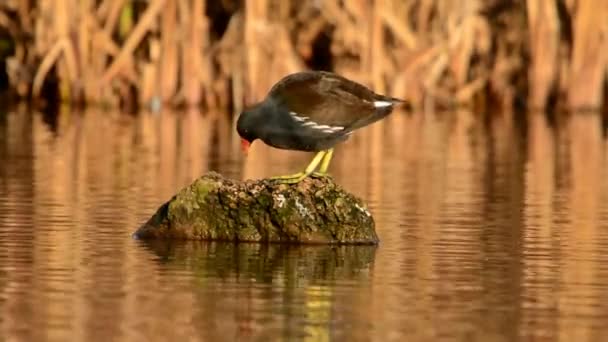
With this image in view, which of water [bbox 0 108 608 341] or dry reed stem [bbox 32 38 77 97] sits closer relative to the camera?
water [bbox 0 108 608 341]

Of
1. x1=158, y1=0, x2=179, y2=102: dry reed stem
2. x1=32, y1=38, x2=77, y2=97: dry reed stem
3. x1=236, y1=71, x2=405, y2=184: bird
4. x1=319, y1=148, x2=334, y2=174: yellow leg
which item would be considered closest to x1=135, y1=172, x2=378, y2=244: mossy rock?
x1=236, y1=71, x2=405, y2=184: bird

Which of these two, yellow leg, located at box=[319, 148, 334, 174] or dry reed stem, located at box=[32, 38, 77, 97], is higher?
dry reed stem, located at box=[32, 38, 77, 97]

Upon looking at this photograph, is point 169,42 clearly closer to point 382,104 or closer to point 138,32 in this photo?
point 138,32

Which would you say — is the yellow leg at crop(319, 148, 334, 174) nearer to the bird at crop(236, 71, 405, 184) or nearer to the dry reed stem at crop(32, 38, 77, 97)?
the bird at crop(236, 71, 405, 184)

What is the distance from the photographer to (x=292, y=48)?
2452 centimetres

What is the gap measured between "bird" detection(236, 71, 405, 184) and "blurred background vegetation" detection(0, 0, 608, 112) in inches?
515

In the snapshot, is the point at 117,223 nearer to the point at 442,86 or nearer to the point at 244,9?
the point at 244,9

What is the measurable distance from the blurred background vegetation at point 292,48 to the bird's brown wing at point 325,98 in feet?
42.8

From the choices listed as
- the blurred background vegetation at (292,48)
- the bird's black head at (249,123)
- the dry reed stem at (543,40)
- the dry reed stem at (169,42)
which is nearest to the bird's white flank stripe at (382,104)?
the bird's black head at (249,123)

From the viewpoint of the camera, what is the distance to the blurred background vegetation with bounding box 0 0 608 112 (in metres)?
24.0

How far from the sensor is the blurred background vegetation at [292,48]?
2397cm

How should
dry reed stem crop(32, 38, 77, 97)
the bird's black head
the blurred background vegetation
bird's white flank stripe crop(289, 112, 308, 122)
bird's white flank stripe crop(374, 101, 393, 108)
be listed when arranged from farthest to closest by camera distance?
dry reed stem crop(32, 38, 77, 97), the blurred background vegetation, bird's white flank stripe crop(374, 101, 393, 108), the bird's black head, bird's white flank stripe crop(289, 112, 308, 122)

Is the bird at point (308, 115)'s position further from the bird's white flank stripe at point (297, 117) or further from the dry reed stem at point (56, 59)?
the dry reed stem at point (56, 59)

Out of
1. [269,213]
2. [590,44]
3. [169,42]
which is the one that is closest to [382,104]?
[269,213]
